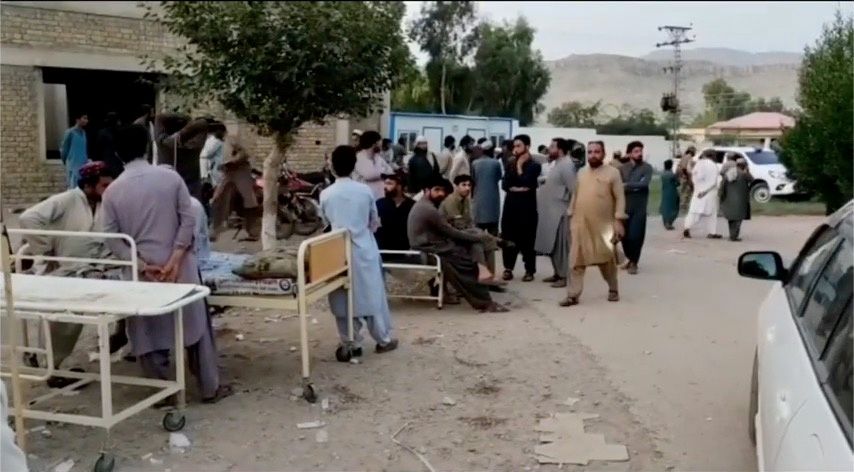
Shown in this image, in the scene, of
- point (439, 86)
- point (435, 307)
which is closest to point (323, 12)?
point (435, 307)

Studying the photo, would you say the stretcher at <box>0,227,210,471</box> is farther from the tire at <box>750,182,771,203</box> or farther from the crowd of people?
the tire at <box>750,182,771,203</box>

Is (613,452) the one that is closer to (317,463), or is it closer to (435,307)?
(317,463)

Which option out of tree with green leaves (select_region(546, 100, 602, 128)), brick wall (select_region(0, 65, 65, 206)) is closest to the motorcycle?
brick wall (select_region(0, 65, 65, 206))

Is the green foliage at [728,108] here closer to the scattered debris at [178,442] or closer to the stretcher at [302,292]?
the stretcher at [302,292]

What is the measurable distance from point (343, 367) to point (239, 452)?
1.60 metres

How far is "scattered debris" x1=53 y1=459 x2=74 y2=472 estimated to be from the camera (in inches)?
165

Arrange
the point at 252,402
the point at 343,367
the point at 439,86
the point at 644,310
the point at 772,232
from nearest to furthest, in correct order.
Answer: the point at 252,402 < the point at 343,367 < the point at 644,310 < the point at 772,232 < the point at 439,86

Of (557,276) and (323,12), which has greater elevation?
(323,12)

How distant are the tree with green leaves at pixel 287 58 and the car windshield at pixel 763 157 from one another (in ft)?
54.2

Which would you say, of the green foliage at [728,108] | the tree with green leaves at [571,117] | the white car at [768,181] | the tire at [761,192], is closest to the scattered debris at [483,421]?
the tree with green leaves at [571,117]

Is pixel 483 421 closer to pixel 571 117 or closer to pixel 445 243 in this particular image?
pixel 445 243

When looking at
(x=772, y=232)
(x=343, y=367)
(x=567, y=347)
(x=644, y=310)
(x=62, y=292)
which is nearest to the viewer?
(x=62, y=292)

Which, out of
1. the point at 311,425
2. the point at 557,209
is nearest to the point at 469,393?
the point at 311,425

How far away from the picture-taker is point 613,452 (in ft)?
15.0
